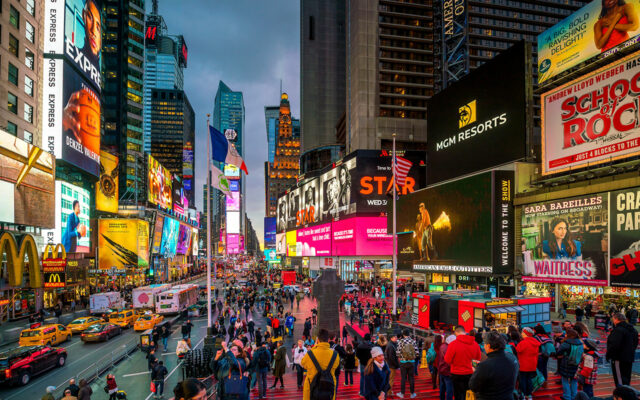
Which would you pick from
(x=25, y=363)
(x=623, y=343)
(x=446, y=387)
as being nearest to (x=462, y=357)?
(x=446, y=387)

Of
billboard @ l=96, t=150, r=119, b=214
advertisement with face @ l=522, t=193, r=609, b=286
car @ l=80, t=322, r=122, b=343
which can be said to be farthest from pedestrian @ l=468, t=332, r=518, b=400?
billboard @ l=96, t=150, r=119, b=214

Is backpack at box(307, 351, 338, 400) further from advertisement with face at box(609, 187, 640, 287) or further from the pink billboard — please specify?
the pink billboard

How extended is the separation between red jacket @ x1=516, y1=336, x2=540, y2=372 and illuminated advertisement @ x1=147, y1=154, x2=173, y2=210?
2963 inches

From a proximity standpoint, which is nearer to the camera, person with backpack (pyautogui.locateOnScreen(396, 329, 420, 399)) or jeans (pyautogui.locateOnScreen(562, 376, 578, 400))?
jeans (pyautogui.locateOnScreen(562, 376, 578, 400))

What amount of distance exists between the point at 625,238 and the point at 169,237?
255 ft

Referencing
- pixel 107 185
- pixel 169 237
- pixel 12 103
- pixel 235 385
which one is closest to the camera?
pixel 235 385

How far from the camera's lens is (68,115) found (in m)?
48.2

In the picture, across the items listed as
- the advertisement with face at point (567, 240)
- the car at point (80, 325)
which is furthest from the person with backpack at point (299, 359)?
the car at point (80, 325)

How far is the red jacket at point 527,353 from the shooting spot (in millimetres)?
8398

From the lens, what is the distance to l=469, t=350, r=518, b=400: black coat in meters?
5.38

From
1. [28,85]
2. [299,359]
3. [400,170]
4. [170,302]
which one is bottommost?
[170,302]

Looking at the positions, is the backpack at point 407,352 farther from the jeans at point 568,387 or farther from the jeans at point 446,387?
the jeans at point 568,387

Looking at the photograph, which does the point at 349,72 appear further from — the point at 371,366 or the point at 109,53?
the point at 371,366

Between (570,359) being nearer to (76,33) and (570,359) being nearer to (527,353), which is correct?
(527,353)
